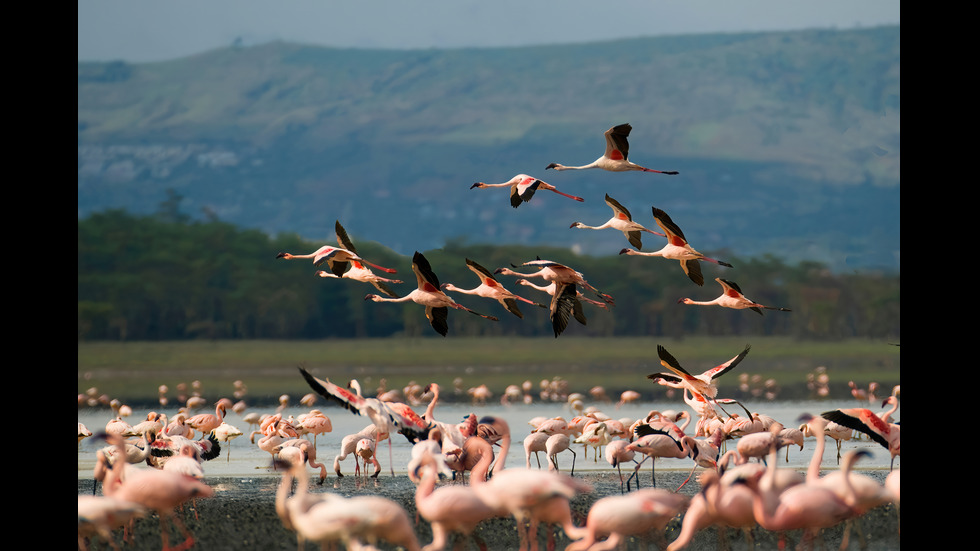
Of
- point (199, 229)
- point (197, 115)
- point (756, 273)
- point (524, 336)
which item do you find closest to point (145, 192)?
point (197, 115)

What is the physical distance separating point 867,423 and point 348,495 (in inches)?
192

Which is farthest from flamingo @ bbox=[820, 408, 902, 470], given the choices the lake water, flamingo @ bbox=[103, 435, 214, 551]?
flamingo @ bbox=[103, 435, 214, 551]

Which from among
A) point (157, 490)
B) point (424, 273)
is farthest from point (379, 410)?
point (157, 490)

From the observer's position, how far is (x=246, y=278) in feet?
190

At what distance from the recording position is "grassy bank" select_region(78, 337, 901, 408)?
38.0m

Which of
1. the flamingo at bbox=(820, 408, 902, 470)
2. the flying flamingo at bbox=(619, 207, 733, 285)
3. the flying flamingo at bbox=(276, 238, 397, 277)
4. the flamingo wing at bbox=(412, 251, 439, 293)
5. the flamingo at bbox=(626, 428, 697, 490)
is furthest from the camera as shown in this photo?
the flying flamingo at bbox=(619, 207, 733, 285)

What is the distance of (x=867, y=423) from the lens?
881cm

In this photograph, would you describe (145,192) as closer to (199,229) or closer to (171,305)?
(199,229)

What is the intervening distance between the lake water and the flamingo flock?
30 cm

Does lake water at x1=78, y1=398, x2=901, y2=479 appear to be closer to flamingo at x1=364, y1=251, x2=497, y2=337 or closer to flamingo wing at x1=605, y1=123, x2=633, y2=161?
flamingo at x1=364, y1=251, x2=497, y2=337

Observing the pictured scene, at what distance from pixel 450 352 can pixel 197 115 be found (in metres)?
43.5

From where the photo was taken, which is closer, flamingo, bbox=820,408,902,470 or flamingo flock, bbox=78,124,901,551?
flamingo flock, bbox=78,124,901,551

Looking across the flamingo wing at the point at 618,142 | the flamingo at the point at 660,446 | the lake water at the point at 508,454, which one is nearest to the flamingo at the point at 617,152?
the flamingo wing at the point at 618,142
